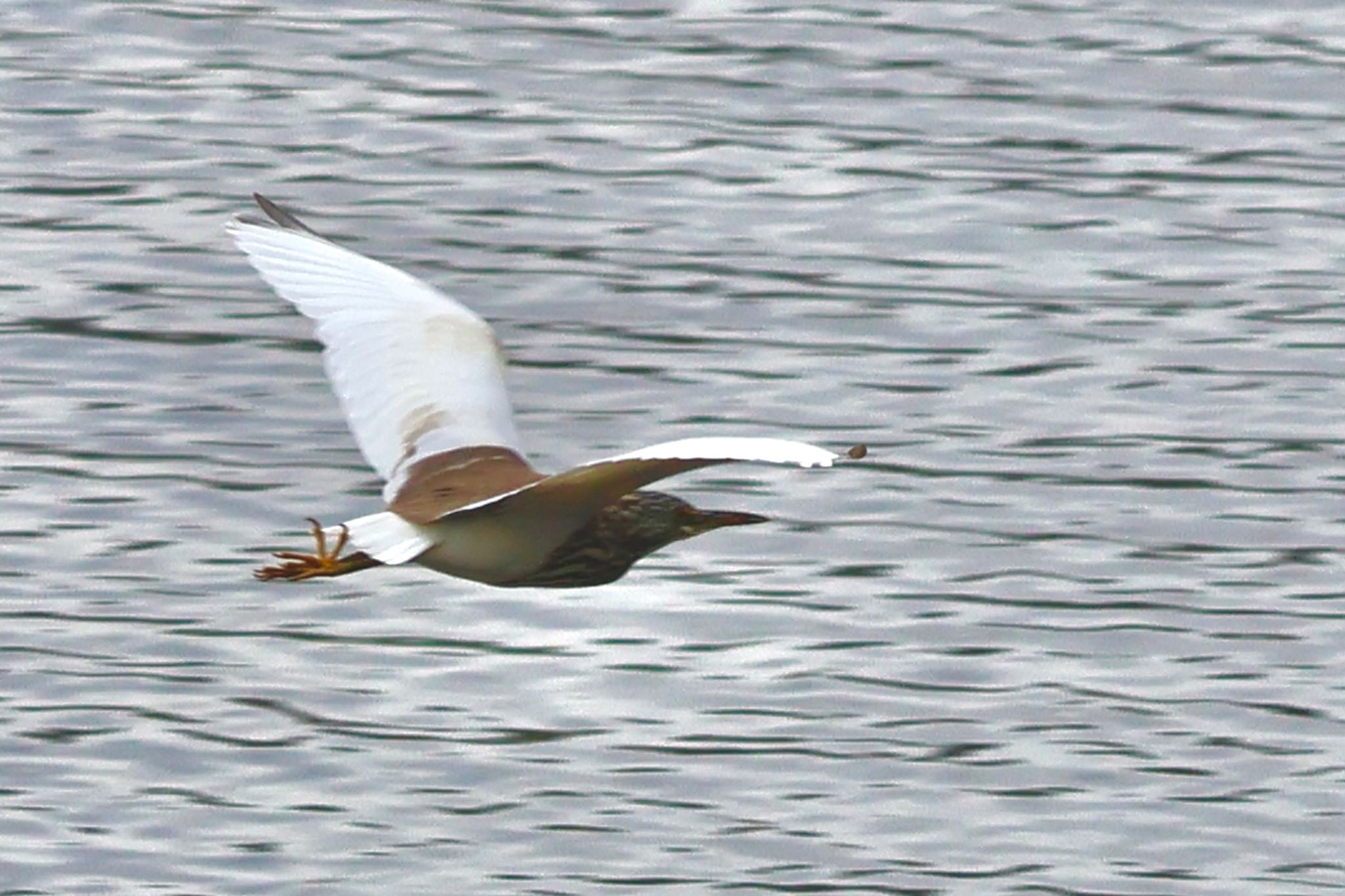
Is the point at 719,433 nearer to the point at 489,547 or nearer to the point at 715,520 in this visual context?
the point at 715,520

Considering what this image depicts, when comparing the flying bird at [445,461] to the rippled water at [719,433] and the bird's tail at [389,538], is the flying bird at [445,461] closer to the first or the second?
the bird's tail at [389,538]

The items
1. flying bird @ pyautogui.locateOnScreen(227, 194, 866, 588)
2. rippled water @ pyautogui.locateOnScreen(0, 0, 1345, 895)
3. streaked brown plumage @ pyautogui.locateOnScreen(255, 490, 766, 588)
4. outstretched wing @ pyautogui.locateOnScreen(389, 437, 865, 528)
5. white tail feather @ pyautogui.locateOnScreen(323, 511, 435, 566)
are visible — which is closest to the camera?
outstretched wing @ pyautogui.locateOnScreen(389, 437, 865, 528)

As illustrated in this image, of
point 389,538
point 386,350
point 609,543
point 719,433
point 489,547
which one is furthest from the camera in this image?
point 719,433

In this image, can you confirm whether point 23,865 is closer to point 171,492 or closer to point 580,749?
point 580,749

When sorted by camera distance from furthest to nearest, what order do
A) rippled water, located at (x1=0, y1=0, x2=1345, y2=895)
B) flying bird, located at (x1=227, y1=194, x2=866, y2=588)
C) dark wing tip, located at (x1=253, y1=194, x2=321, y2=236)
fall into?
rippled water, located at (x1=0, y1=0, x2=1345, y2=895) → dark wing tip, located at (x1=253, y1=194, x2=321, y2=236) → flying bird, located at (x1=227, y1=194, x2=866, y2=588)

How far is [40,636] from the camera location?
1020 centimetres

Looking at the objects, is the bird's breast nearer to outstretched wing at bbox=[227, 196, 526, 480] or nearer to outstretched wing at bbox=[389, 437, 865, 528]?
outstretched wing at bbox=[389, 437, 865, 528]

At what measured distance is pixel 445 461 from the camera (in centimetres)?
776

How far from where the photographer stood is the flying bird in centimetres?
711

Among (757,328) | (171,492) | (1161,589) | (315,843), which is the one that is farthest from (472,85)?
(315,843)

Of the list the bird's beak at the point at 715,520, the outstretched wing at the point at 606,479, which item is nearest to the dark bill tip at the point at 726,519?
the bird's beak at the point at 715,520

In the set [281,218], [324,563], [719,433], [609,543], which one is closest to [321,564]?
[324,563]

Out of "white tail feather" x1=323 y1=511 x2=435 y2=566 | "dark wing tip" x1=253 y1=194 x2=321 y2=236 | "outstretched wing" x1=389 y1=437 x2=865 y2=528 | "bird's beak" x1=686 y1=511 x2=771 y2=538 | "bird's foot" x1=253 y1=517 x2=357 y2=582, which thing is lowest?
"bird's foot" x1=253 y1=517 x2=357 y2=582

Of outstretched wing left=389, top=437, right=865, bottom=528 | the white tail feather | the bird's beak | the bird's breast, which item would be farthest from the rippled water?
the white tail feather
